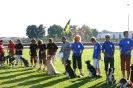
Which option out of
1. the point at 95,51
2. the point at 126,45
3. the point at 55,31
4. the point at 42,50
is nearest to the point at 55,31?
the point at 55,31

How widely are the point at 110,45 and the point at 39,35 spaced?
10161 centimetres

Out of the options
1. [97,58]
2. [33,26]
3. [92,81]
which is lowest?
[92,81]

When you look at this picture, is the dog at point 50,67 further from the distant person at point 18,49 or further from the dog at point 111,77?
the distant person at point 18,49

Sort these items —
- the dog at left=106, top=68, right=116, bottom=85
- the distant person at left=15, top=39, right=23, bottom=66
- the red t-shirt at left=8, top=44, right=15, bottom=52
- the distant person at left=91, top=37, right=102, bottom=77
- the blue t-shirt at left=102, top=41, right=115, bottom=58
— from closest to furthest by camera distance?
1. the dog at left=106, top=68, right=116, bottom=85
2. the blue t-shirt at left=102, top=41, right=115, bottom=58
3. the distant person at left=91, top=37, right=102, bottom=77
4. the distant person at left=15, top=39, right=23, bottom=66
5. the red t-shirt at left=8, top=44, right=15, bottom=52

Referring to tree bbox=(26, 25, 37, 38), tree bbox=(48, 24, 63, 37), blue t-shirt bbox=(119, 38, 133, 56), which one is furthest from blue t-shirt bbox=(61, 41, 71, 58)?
tree bbox=(48, 24, 63, 37)

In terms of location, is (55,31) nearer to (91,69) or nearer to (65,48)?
(65,48)

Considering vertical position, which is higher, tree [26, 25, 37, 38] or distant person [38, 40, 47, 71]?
tree [26, 25, 37, 38]

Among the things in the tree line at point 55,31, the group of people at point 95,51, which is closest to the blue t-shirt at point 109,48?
the group of people at point 95,51

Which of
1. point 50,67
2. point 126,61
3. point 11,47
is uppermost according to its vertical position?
point 11,47

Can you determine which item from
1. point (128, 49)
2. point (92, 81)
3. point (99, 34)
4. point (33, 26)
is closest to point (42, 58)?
point (92, 81)

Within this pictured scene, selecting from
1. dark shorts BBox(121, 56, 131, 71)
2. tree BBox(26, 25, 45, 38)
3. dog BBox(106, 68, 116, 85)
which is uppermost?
tree BBox(26, 25, 45, 38)

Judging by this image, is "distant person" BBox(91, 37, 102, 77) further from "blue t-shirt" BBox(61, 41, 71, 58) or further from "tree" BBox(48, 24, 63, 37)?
"tree" BBox(48, 24, 63, 37)

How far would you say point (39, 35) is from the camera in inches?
4395

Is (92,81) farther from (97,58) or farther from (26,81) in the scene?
(26,81)
